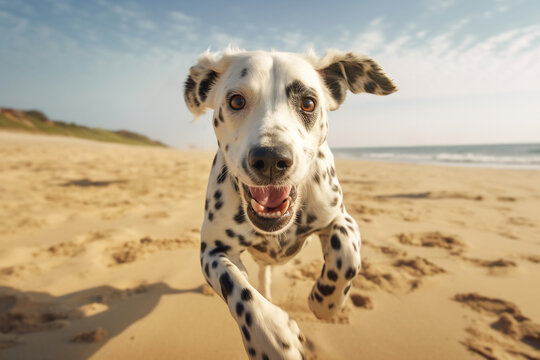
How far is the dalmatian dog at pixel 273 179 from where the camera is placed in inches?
64.0

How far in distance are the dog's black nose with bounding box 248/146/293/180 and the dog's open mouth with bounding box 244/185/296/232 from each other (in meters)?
0.24

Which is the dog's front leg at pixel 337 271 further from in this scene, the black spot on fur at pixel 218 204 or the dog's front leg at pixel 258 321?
the black spot on fur at pixel 218 204

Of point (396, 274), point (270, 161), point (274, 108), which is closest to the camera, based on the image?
point (270, 161)

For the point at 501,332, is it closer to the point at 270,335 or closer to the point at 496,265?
the point at 496,265

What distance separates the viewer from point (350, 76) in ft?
8.22

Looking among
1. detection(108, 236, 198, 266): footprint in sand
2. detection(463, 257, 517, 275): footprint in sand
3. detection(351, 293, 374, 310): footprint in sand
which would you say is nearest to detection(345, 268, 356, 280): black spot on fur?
detection(351, 293, 374, 310): footprint in sand

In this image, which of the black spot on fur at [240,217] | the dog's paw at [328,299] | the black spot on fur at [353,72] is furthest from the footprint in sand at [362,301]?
the black spot on fur at [353,72]

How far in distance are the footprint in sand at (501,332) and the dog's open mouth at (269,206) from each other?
162cm

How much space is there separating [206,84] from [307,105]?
0.98 m

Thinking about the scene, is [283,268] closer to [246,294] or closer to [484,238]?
[246,294]

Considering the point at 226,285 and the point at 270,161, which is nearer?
the point at 270,161

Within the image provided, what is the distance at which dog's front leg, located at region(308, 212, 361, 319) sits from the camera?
2.02 m

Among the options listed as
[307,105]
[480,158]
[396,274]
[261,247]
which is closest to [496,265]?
[396,274]

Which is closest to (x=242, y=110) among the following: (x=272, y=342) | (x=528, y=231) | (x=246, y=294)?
(x=246, y=294)
